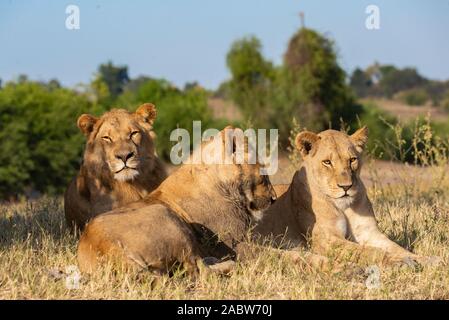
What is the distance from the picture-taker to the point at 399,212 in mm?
7273

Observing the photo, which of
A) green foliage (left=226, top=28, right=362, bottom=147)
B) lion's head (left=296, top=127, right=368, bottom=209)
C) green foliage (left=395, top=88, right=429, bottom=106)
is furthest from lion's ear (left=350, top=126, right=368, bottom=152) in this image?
green foliage (left=395, top=88, right=429, bottom=106)

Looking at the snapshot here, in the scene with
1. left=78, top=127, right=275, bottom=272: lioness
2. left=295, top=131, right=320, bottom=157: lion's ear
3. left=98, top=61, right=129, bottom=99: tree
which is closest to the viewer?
left=78, top=127, right=275, bottom=272: lioness

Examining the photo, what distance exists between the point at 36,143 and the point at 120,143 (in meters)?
14.9

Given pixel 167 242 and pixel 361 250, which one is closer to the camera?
pixel 167 242

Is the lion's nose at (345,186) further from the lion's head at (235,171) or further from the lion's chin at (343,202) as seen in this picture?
the lion's head at (235,171)

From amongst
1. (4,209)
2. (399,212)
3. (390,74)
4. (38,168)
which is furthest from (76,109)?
(390,74)

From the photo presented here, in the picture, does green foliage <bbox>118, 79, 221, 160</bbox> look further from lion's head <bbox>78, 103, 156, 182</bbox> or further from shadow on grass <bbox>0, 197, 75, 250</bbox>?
lion's head <bbox>78, 103, 156, 182</bbox>

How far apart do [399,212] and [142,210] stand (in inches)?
123

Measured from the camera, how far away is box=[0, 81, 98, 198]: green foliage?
19.2m

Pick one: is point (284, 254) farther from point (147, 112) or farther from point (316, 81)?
point (316, 81)

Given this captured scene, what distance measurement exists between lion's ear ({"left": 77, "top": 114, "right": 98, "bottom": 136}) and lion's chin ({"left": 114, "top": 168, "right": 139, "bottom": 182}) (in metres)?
0.50

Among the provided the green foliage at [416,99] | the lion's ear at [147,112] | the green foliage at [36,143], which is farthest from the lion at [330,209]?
the green foliage at [416,99]

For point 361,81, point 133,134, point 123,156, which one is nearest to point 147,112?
point 133,134

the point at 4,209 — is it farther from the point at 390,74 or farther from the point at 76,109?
the point at 390,74
